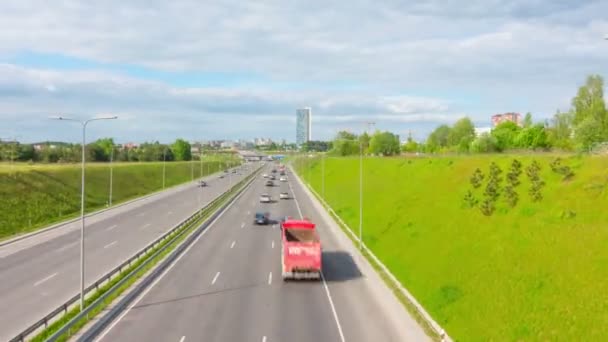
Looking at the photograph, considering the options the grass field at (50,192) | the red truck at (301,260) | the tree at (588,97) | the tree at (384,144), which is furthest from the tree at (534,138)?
the tree at (384,144)

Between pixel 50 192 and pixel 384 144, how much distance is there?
331ft

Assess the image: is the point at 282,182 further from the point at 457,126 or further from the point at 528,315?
the point at 528,315

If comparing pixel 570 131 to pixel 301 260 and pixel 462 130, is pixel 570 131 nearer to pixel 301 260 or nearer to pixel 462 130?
pixel 462 130

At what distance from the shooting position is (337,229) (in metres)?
48.7

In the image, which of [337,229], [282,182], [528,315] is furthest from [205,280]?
[282,182]

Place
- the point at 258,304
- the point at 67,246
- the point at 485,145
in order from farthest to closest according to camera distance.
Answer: the point at 485,145 → the point at 67,246 → the point at 258,304

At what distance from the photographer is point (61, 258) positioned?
3522cm

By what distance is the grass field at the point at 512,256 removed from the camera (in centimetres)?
1956

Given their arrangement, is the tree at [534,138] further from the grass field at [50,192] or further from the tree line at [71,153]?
the tree line at [71,153]

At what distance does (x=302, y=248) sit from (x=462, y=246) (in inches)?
330

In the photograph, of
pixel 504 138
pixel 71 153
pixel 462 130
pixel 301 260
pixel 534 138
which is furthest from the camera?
pixel 71 153

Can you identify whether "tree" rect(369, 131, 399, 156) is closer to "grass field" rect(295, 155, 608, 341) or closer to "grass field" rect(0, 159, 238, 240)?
"grass field" rect(0, 159, 238, 240)

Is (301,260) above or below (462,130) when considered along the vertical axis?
below

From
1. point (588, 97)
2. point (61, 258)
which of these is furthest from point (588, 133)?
point (61, 258)
